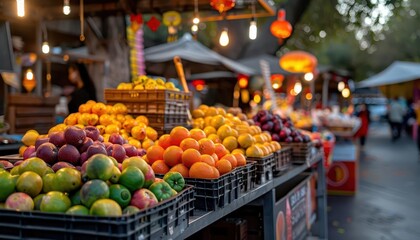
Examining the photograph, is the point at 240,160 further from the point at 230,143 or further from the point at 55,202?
the point at 55,202

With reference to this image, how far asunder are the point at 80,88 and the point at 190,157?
5.62 m

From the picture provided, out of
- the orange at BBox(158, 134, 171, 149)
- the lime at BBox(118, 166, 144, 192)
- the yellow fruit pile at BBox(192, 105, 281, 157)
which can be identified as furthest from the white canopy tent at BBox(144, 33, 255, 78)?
the lime at BBox(118, 166, 144, 192)

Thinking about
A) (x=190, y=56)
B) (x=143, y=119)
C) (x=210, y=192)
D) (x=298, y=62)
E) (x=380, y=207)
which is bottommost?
(x=380, y=207)

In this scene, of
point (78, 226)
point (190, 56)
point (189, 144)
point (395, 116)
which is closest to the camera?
point (78, 226)

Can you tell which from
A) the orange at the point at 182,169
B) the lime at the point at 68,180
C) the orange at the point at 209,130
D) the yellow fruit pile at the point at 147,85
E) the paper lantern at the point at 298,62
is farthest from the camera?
the paper lantern at the point at 298,62

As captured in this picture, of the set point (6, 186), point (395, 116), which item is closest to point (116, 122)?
point (6, 186)

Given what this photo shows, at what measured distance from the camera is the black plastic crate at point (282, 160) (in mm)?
4653

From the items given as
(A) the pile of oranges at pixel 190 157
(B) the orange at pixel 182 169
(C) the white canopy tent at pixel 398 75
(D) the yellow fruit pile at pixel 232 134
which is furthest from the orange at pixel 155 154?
(C) the white canopy tent at pixel 398 75

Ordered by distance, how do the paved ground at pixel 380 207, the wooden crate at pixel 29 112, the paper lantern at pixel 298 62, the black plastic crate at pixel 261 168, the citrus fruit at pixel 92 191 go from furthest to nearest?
1. the paper lantern at pixel 298 62
2. the wooden crate at pixel 29 112
3. the paved ground at pixel 380 207
4. the black plastic crate at pixel 261 168
5. the citrus fruit at pixel 92 191

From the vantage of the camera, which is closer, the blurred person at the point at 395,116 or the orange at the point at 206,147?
the orange at the point at 206,147

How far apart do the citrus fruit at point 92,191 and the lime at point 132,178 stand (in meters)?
0.15

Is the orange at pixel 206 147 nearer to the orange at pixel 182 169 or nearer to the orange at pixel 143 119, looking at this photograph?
the orange at pixel 182 169

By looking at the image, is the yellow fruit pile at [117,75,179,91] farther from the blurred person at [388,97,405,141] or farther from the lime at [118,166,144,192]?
the blurred person at [388,97,405,141]

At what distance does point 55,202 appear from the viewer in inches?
88.7
